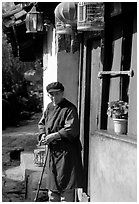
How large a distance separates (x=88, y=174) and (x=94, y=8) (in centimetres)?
256

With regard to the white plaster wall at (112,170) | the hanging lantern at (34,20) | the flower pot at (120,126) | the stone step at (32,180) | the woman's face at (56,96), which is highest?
the hanging lantern at (34,20)

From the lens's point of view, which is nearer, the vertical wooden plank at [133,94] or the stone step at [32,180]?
the vertical wooden plank at [133,94]

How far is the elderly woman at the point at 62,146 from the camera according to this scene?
6.20 meters

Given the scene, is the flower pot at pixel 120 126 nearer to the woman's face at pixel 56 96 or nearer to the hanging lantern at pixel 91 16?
the woman's face at pixel 56 96

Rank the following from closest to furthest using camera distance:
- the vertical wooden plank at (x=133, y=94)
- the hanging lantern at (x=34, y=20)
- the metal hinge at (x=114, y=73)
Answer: the vertical wooden plank at (x=133, y=94) → the metal hinge at (x=114, y=73) → the hanging lantern at (x=34, y=20)

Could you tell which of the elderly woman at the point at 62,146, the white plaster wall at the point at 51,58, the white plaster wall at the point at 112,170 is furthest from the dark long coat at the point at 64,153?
the white plaster wall at the point at 51,58

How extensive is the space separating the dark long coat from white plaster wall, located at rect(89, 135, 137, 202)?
271mm

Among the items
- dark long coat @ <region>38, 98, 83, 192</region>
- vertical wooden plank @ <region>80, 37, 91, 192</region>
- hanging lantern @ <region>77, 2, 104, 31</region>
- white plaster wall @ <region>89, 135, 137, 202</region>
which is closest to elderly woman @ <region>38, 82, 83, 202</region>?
dark long coat @ <region>38, 98, 83, 192</region>

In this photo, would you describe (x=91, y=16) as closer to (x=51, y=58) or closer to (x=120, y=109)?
(x=120, y=109)

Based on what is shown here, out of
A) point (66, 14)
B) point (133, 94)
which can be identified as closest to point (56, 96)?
point (66, 14)

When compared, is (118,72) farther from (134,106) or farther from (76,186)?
(76,186)

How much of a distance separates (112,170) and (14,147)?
373 inches

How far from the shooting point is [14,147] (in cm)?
1484

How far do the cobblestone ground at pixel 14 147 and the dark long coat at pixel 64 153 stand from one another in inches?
83.2
